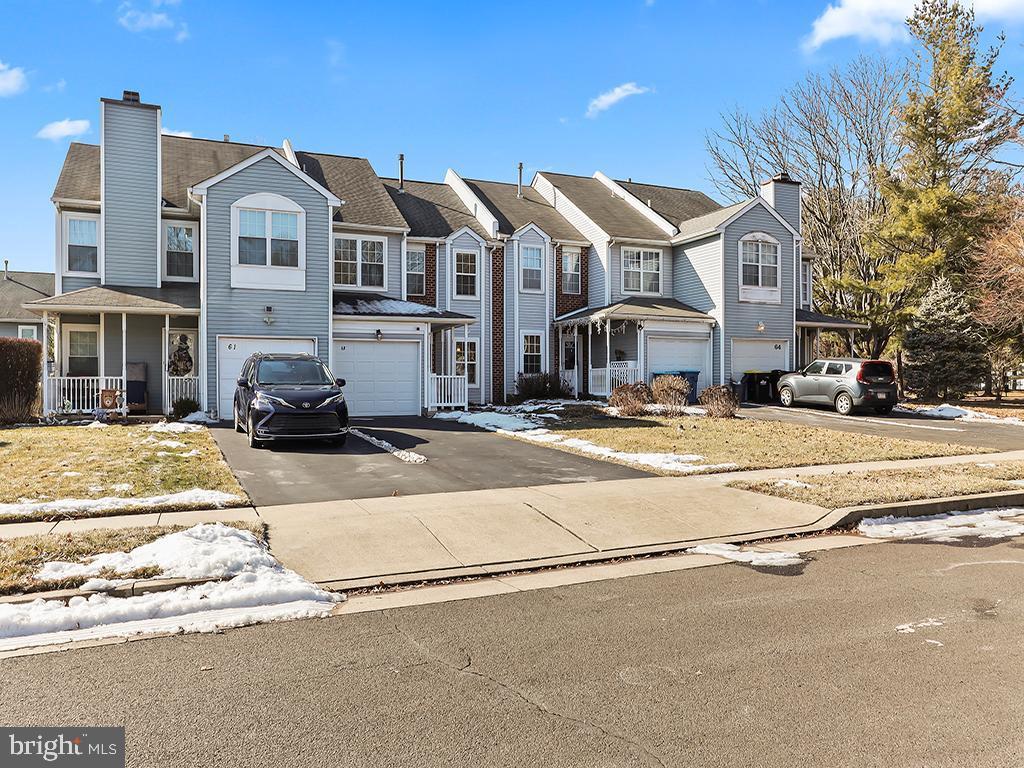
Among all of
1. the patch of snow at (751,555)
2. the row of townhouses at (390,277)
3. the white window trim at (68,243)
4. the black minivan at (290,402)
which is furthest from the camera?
the white window trim at (68,243)

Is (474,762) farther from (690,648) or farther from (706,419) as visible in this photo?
(706,419)

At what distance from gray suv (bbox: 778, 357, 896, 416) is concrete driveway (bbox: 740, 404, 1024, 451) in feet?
1.30

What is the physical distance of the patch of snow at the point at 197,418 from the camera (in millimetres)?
18625

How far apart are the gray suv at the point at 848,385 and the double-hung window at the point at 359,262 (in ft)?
47.9

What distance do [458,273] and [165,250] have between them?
938cm

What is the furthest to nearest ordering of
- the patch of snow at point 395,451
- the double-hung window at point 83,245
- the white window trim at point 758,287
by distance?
the white window trim at point 758,287 → the double-hung window at point 83,245 → the patch of snow at point 395,451

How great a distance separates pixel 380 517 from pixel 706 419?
13.3m

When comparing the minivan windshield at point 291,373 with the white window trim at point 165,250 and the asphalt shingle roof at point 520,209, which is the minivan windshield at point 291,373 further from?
the asphalt shingle roof at point 520,209

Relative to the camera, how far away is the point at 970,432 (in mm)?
18312

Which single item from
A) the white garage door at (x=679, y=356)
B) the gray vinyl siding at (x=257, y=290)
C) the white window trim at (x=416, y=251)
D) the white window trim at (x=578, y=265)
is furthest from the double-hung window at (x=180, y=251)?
the white garage door at (x=679, y=356)

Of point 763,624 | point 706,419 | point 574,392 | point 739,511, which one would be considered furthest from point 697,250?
point 763,624

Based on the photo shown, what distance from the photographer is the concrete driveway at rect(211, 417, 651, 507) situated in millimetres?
10117

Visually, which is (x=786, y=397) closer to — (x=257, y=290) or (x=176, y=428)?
(x=257, y=290)

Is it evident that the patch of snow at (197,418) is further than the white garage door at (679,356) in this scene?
No
